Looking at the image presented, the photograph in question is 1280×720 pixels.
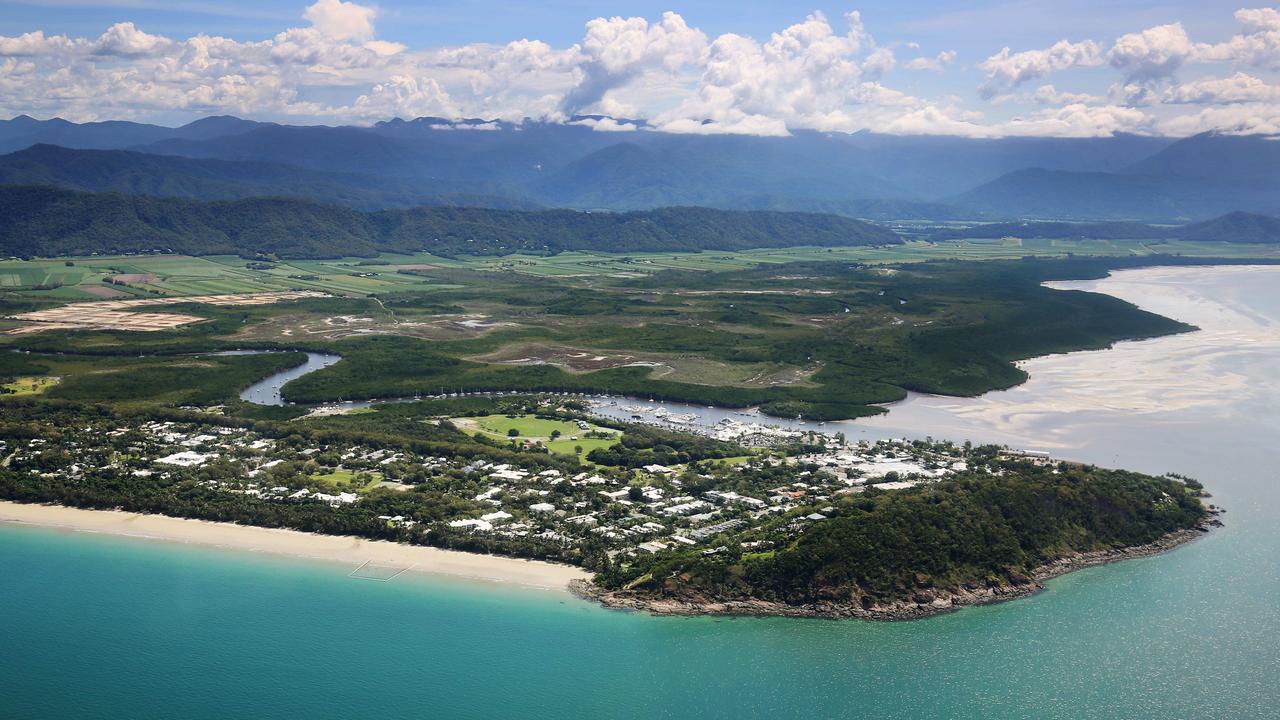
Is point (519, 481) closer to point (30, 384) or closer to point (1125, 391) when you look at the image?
point (30, 384)

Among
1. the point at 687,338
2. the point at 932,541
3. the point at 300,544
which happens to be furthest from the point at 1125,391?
the point at 300,544

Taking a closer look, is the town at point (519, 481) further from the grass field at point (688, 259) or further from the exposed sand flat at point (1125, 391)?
the grass field at point (688, 259)

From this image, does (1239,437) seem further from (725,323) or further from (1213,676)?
(725,323)

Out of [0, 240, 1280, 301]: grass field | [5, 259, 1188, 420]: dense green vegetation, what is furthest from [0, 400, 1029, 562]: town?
[0, 240, 1280, 301]: grass field

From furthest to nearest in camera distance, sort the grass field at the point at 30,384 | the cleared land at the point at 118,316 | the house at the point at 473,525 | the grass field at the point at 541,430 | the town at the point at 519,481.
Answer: the cleared land at the point at 118,316 < the grass field at the point at 30,384 < the grass field at the point at 541,430 < the house at the point at 473,525 < the town at the point at 519,481

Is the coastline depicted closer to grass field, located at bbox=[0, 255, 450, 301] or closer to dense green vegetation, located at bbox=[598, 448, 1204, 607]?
dense green vegetation, located at bbox=[598, 448, 1204, 607]

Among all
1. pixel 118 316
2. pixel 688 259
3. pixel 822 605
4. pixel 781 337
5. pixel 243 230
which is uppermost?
pixel 243 230

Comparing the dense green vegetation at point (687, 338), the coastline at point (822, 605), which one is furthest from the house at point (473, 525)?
the dense green vegetation at point (687, 338)
